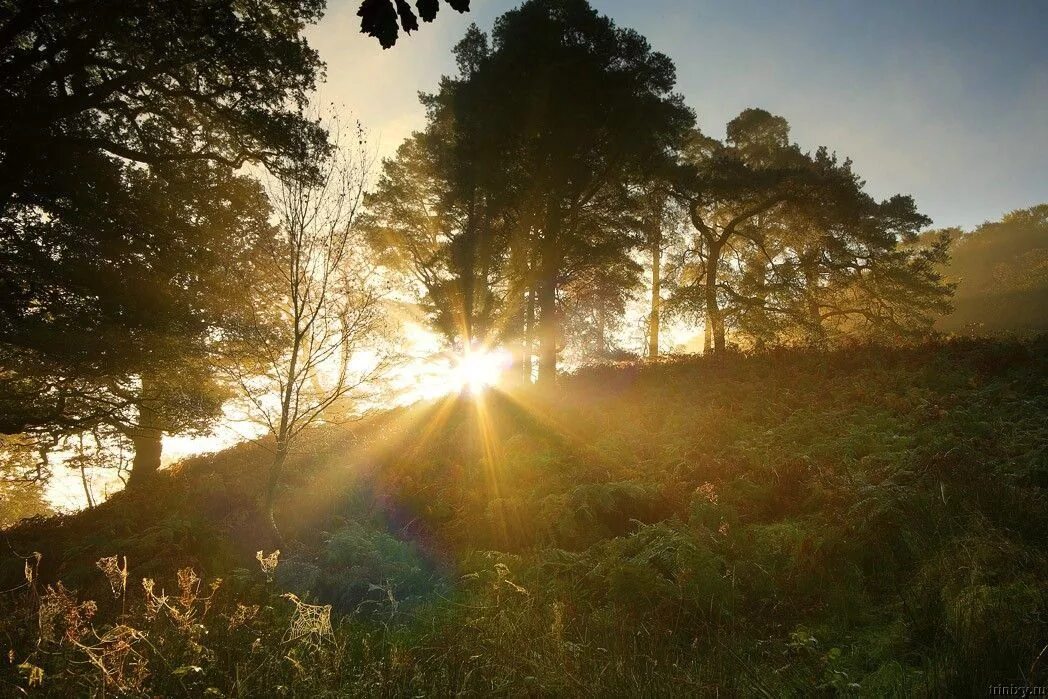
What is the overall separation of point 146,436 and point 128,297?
3.47m

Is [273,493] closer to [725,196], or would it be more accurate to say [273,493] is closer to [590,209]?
[590,209]

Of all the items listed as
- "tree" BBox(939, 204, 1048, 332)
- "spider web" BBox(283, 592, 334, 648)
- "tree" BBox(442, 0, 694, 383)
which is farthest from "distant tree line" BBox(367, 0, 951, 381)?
"tree" BBox(939, 204, 1048, 332)

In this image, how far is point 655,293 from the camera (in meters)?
22.3

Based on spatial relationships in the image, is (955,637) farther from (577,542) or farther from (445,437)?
(445,437)

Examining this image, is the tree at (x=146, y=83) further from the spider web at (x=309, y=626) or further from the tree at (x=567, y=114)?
the spider web at (x=309, y=626)

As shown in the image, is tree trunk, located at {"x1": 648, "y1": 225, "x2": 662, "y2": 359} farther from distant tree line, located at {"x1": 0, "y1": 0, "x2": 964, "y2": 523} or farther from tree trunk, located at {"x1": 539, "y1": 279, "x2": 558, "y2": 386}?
tree trunk, located at {"x1": 539, "y1": 279, "x2": 558, "y2": 386}

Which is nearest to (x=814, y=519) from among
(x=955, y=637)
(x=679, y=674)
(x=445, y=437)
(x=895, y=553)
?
(x=895, y=553)

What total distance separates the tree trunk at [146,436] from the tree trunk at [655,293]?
579 inches

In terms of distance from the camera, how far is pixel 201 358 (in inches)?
384

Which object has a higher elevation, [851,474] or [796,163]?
[796,163]

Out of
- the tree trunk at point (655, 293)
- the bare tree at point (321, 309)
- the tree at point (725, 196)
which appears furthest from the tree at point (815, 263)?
the bare tree at point (321, 309)

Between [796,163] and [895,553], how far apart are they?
19.6 m

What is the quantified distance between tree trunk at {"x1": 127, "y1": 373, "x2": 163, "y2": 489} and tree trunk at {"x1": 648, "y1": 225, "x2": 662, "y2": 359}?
1470 centimetres

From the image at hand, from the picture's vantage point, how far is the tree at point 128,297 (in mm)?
8453
